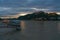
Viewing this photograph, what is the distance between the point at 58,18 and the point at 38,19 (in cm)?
1835

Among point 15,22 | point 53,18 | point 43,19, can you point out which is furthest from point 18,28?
point 53,18

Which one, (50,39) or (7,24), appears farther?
(7,24)

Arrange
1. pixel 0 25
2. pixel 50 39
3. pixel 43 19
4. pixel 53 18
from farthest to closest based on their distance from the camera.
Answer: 1. pixel 53 18
2. pixel 43 19
3. pixel 0 25
4. pixel 50 39

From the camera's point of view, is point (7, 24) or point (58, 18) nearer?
point (7, 24)

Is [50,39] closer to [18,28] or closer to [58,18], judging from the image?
[18,28]

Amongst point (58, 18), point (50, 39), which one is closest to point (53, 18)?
point (58, 18)

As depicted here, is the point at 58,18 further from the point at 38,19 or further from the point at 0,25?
the point at 0,25

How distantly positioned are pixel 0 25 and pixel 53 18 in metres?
78.5

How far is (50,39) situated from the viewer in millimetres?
12758

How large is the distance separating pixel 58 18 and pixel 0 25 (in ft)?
267

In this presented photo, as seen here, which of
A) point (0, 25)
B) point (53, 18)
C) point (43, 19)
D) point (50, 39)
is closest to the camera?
point (50, 39)

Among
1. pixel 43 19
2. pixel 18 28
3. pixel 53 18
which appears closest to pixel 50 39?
pixel 18 28

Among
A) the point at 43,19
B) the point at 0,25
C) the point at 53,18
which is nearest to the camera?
the point at 0,25

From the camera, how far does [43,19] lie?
83.0m
